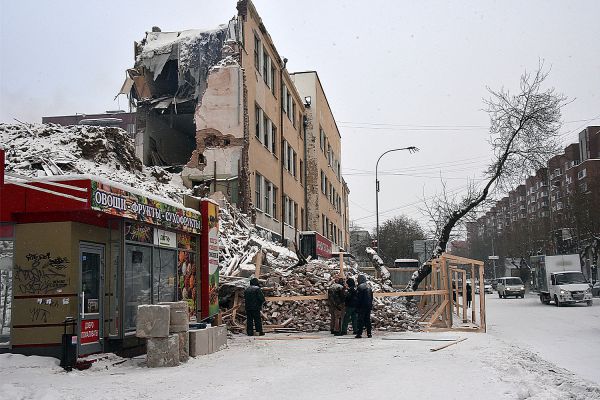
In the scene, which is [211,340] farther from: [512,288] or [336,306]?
[512,288]

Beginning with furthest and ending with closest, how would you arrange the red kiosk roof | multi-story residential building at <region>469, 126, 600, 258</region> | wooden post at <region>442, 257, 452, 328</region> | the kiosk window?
multi-story residential building at <region>469, 126, 600, 258</region> < wooden post at <region>442, 257, 452, 328</region> < the kiosk window < the red kiosk roof

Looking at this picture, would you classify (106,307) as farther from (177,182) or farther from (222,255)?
(177,182)

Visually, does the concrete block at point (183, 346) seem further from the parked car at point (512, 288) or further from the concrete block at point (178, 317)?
the parked car at point (512, 288)

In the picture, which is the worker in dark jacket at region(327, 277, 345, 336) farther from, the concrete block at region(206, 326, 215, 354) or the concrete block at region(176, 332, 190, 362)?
the concrete block at region(176, 332, 190, 362)

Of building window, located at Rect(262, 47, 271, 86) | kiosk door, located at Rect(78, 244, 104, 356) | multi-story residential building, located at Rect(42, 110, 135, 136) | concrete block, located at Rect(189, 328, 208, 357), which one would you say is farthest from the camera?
multi-story residential building, located at Rect(42, 110, 135, 136)

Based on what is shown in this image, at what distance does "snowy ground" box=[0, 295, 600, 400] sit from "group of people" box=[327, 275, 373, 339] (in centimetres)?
293

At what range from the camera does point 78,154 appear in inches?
896

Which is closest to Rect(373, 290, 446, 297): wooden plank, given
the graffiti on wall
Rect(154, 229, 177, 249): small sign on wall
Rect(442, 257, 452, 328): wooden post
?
Rect(442, 257, 452, 328): wooden post

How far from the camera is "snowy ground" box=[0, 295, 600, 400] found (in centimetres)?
853

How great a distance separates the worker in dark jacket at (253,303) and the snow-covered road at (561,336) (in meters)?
7.17

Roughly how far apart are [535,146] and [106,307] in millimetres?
24390

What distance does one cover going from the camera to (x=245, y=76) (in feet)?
89.9

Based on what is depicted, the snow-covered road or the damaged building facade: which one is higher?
the damaged building facade

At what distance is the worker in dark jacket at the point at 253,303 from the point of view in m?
17.0
